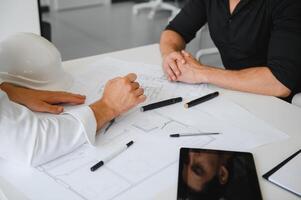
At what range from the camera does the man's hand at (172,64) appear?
1.23 metres

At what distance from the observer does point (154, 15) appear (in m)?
4.60

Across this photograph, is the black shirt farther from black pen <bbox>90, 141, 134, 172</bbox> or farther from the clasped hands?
black pen <bbox>90, 141, 134, 172</bbox>

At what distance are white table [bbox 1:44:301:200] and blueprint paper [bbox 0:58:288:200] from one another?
0.03 m

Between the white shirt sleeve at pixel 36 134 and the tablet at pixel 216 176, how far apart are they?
0.25 meters

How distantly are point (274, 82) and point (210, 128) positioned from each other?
37 cm

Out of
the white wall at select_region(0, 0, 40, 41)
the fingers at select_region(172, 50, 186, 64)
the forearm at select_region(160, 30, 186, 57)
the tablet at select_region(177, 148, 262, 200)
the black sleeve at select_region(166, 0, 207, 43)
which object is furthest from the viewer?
the white wall at select_region(0, 0, 40, 41)

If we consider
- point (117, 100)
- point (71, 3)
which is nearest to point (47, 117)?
point (117, 100)

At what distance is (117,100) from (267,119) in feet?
1.46

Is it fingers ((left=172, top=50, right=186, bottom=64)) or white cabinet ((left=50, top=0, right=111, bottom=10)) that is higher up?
fingers ((left=172, top=50, right=186, bottom=64))

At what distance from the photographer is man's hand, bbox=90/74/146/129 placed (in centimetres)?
94

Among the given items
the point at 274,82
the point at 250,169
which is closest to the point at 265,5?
the point at 274,82

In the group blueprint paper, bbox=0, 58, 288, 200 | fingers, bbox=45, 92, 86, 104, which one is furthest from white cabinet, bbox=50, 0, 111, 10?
fingers, bbox=45, 92, 86, 104

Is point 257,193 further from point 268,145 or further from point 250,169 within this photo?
point 268,145

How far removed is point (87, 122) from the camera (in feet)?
2.84
